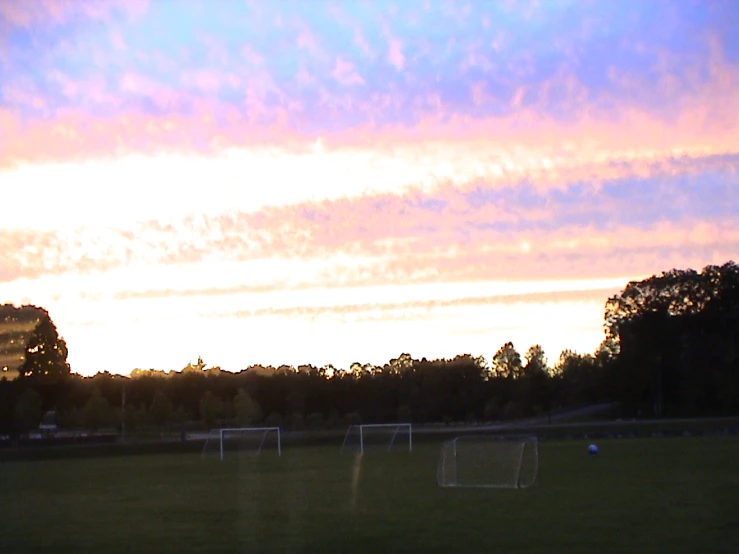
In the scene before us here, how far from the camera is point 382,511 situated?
20344mm

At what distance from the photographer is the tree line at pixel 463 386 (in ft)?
255

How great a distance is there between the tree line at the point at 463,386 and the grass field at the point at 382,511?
43043mm

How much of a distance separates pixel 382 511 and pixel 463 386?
80.5m

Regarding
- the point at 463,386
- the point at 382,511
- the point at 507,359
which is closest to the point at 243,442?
the point at 463,386

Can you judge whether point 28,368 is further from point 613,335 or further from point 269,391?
point 613,335

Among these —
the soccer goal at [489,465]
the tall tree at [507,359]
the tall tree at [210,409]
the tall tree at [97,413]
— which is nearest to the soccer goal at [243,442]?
the tall tree at [97,413]

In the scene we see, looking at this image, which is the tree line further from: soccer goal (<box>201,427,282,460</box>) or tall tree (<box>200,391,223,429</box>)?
soccer goal (<box>201,427,282,460</box>)

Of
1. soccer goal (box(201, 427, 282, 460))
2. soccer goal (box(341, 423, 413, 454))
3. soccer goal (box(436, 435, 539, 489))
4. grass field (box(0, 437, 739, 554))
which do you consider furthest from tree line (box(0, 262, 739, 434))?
grass field (box(0, 437, 739, 554))

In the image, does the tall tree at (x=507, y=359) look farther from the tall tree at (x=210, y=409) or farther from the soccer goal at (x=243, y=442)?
the soccer goal at (x=243, y=442)

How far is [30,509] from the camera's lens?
23562mm

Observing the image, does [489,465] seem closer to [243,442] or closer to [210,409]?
[243,442]

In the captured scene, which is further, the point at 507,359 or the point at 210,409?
the point at 507,359

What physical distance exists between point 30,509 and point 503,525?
12416 millimetres

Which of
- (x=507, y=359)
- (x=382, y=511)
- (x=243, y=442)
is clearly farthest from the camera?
(x=507, y=359)
